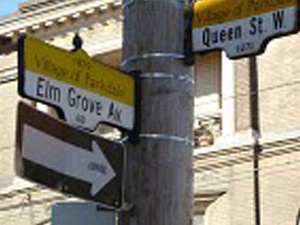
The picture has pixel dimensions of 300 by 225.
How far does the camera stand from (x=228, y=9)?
4.80 metres

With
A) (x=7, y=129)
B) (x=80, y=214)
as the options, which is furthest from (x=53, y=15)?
(x=80, y=214)

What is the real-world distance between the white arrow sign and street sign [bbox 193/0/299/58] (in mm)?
838

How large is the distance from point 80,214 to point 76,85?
0.65 m

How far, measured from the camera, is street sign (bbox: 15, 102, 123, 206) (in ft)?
13.5

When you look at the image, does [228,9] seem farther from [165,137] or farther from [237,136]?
[237,136]

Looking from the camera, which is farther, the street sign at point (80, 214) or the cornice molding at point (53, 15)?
the cornice molding at point (53, 15)

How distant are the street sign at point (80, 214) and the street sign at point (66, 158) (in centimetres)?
6

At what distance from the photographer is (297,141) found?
62.8 feet

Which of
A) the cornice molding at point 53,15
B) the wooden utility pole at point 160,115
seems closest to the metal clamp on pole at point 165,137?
the wooden utility pole at point 160,115

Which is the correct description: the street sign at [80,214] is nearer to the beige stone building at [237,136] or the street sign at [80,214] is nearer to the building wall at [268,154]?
the beige stone building at [237,136]

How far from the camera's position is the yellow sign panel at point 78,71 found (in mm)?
4391

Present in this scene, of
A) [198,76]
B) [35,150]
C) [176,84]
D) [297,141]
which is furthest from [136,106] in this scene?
[198,76]

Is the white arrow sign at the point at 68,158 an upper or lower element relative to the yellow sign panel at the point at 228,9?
lower

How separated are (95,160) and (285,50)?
1618 cm
